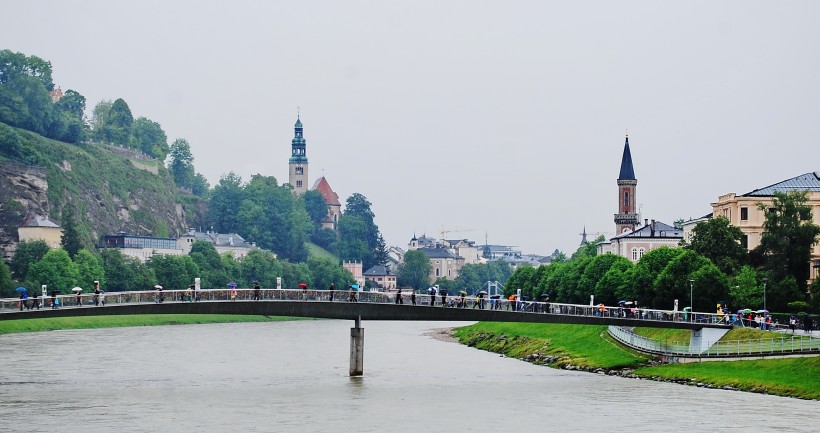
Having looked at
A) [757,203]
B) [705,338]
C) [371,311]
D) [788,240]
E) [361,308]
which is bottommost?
[705,338]

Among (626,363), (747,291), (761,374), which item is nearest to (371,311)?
(626,363)

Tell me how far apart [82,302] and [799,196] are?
6574cm

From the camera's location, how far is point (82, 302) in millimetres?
88438

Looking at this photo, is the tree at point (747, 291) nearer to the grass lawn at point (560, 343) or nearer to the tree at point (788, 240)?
the tree at point (788, 240)

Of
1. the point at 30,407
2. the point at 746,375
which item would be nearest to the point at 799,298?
the point at 746,375

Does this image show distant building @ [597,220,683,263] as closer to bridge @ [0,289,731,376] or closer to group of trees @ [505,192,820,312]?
group of trees @ [505,192,820,312]

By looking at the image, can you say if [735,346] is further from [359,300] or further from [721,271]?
[721,271]

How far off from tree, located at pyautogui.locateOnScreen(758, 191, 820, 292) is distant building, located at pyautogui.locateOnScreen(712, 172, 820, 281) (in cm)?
728

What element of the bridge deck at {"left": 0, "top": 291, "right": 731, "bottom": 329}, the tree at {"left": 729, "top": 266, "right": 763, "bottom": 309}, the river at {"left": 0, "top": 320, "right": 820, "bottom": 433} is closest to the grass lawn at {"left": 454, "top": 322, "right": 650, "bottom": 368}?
the river at {"left": 0, "top": 320, "right": 820, "bottom": 433}

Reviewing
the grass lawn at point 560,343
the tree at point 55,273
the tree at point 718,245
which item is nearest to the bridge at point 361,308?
the grass lawn at point 560,343

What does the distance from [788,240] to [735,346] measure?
39.0 m

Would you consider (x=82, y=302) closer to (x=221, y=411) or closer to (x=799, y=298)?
(x=221, y=411)

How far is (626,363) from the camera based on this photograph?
316 ft

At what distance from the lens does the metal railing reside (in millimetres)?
83000
